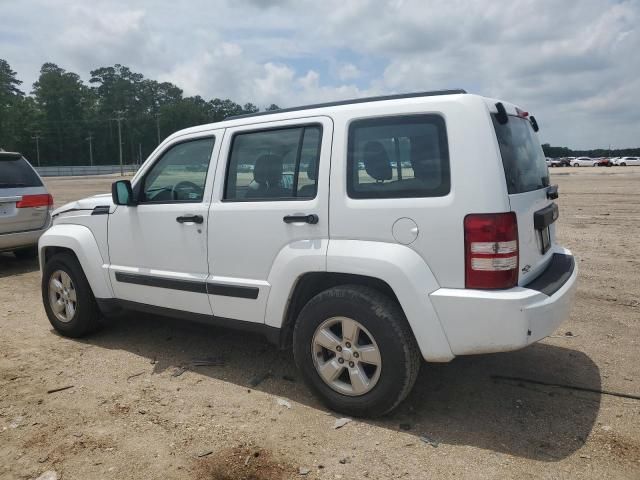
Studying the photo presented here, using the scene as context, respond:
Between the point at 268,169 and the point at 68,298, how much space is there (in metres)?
2.60

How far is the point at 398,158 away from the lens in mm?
3230

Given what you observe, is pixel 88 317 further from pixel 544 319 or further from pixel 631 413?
pixel 631 413

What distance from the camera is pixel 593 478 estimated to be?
9.02 feet

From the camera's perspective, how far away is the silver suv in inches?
316

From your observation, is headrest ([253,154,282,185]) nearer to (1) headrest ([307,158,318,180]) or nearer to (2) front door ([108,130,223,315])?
(1) headrest ([307,158,318,180])

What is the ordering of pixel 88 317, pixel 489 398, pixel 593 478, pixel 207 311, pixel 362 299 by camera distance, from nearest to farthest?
1. pixel 593 478
2. pixel 362 299
3. pixel 489 398
4. pixel 207 311
5. pixel 88 317

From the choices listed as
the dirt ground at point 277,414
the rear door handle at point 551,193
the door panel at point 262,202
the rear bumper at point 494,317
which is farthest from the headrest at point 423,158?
the dirt ground at point 277,414

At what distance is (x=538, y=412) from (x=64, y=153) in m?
127

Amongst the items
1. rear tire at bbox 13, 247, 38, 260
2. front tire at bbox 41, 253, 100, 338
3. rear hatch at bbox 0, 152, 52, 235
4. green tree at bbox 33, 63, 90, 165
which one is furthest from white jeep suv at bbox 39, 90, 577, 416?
green tree at bbox 33, 63, 90, 165

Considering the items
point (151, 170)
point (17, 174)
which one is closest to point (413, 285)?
point (151, 170)

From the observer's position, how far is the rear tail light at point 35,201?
8.17 meters

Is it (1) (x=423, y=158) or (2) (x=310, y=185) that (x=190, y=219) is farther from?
(1) (x=423, y=158)

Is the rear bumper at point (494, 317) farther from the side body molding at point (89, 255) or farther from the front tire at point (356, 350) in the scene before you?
the side body molding at point (89, 255)

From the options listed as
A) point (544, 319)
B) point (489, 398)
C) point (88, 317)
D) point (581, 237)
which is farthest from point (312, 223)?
point (581, 237)
